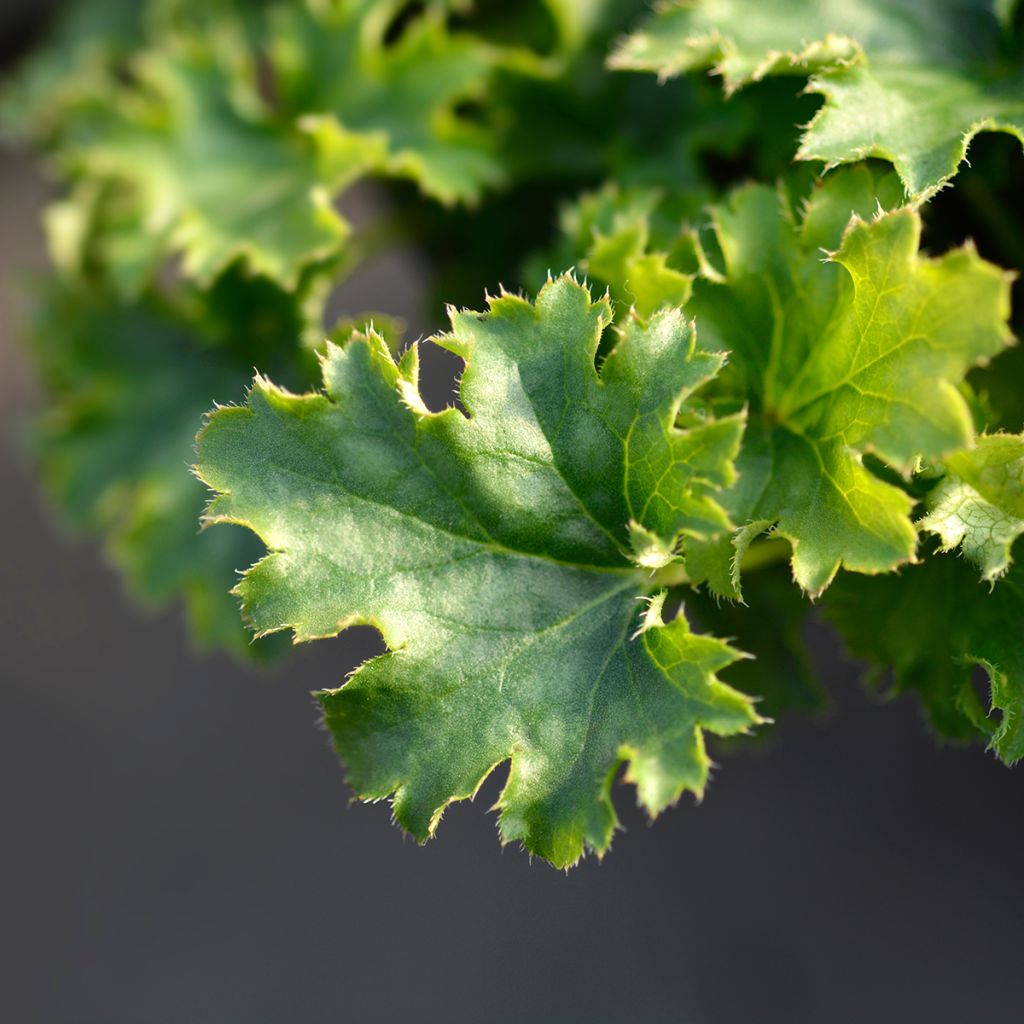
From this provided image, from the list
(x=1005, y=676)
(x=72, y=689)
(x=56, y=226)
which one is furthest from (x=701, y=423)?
(x=72, y=689)

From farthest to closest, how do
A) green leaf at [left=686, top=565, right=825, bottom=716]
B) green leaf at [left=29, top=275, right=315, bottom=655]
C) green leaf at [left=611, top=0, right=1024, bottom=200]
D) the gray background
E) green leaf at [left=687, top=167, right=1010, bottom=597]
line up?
the gray background, green leaf at [left=29, top=275, right=315, bottom=655], green leaf at [left=686, top=565, right=825, bottom=716], green leaf at [left=611, top=0, right=1024, bottom=200], green leaf at [left=687, top=167, right=1010, bottom=597]

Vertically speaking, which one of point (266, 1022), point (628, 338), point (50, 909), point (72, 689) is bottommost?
point (266, 1022)

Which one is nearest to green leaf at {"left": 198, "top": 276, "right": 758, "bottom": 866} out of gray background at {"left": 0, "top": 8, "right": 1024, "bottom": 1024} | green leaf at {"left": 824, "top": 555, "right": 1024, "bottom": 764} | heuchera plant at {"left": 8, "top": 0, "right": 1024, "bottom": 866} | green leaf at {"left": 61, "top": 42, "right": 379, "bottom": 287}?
heuchera plant at {"left": 8, "top": 0, "right": 1024, "bottom": 866}

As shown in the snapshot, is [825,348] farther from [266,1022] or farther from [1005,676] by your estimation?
[266,1022]

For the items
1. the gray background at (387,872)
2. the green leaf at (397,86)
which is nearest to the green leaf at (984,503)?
the green leaf at (397,86)

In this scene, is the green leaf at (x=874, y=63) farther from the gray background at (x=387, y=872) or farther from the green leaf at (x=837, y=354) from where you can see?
the gray background at (x=387, y=872)

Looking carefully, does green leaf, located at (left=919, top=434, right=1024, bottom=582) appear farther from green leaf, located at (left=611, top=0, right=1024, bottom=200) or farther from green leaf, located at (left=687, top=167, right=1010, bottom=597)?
green leaf, located at (left=611, top=0, right=1024, bottom=200)
